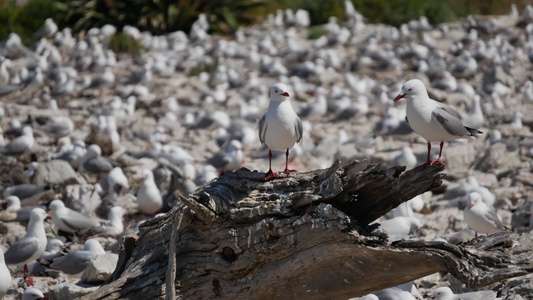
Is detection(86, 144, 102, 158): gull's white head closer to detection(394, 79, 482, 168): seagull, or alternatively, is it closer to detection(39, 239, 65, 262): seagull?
detection(39, 239, 65, 262): seagull

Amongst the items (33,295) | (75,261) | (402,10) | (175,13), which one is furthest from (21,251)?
(402,10)

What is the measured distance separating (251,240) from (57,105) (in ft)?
39.1

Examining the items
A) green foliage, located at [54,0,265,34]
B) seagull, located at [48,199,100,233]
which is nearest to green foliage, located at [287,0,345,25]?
green foliage, located at [54,0,265,34]

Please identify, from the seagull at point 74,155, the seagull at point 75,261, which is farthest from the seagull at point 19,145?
the seagull at point 75,261

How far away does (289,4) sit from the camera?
26984 millimetres

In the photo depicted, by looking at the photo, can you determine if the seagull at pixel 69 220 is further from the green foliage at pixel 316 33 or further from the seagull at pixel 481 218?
the green foliage at pixel 316 33

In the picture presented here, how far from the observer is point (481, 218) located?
8.59 m

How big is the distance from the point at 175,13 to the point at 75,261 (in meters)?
17.2

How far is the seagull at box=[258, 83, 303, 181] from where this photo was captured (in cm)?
651

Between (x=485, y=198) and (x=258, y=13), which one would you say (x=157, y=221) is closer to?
(x=485, y=198)

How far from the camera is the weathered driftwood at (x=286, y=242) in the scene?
5297mm

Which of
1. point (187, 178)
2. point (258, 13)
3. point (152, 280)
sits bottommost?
point (258, 13)

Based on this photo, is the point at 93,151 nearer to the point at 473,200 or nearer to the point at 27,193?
the point at 27,193

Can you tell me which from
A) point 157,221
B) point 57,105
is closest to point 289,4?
point 57,105
